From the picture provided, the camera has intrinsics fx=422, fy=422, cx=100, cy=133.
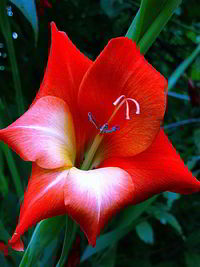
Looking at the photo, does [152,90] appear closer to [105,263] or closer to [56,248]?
[56,248]

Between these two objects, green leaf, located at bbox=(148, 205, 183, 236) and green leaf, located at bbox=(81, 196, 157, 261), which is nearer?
green leaf, located at bbox=(81, 196, 157, 261)

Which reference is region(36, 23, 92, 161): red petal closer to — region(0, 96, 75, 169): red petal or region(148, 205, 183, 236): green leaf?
region(0, 96, 75, 169): red petal

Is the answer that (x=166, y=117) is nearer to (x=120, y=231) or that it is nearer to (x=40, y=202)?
(x=120, y=231)

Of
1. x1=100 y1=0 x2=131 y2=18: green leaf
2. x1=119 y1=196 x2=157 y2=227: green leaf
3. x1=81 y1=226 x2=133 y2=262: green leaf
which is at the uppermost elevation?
x1=100 y1=0 x2=131 y2=18: green leaf

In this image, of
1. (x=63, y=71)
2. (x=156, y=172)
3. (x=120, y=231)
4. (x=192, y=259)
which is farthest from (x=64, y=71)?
(x=192, y=259)

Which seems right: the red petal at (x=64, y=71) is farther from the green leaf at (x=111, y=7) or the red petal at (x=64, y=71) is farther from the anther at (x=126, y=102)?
the green leaf at (x=111, y=7)

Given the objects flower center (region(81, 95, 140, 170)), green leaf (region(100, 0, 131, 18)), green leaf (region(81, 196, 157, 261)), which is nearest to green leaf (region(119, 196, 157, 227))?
green leaf (region(81, 196, 157, 261))
